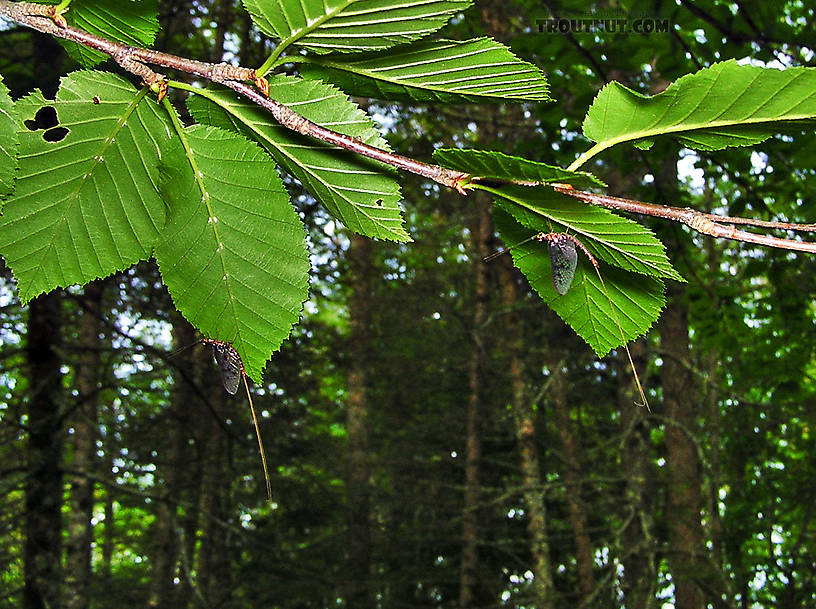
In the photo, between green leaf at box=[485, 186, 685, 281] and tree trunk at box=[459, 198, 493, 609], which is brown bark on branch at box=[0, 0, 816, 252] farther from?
tree trunk at box=[459, 198, 493, 609]

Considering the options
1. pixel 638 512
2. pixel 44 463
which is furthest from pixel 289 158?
pixel 638 512

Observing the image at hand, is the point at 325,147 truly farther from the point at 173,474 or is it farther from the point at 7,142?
the point at 173,474

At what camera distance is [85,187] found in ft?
2.64

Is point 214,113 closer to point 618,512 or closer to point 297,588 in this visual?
point 618,512

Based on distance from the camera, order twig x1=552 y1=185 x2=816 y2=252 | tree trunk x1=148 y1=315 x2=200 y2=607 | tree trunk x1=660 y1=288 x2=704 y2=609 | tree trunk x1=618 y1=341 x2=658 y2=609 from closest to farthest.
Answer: twig x1=552 y1=185 x2=816 y2=252 < tree trunk x1=618 y1=341 x2=658 y2=609 < tree trunk x1=660 y1=288 x2=704 y2=609 < tree trunk x1=148 y1=315 x2=200 y2=607

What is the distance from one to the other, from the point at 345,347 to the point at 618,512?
495 cm

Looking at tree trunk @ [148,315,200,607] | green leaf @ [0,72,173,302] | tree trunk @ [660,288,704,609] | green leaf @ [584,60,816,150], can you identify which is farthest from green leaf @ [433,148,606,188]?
tree trunk @ [148,315,200,607]

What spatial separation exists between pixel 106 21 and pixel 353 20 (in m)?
0.36

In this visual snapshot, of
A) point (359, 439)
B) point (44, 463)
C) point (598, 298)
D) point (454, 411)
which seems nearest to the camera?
point (598, 298)

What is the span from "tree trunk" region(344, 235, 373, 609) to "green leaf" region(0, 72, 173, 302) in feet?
26.1

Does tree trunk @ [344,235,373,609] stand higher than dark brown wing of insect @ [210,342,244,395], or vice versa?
tree trunk @ [344,235,373,609]

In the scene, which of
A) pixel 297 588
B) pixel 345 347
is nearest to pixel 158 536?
pixel 297 588

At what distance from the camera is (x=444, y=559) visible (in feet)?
40.9

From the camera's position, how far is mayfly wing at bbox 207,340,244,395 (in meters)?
0.93
